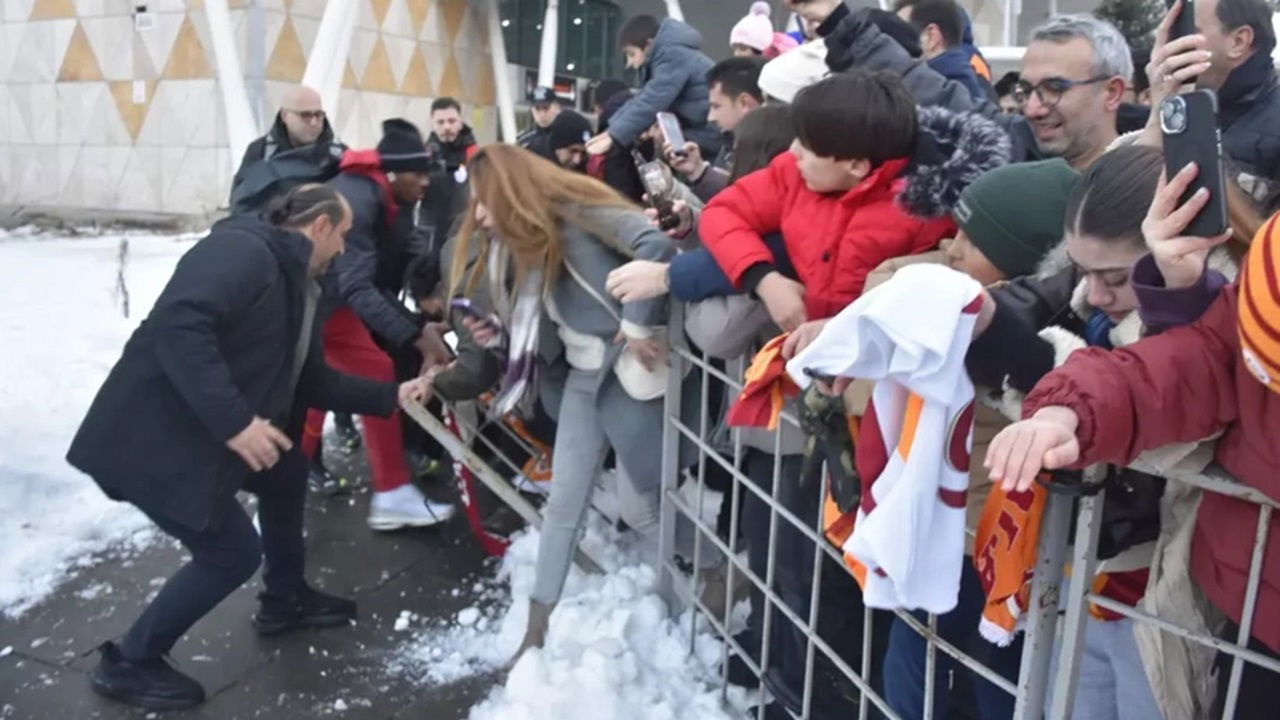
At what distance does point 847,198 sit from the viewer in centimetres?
244

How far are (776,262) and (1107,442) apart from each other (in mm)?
1248

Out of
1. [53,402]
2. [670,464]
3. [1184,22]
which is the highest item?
[1184,22]

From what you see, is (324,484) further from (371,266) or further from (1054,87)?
(1054,87)

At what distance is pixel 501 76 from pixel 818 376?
15038 mm

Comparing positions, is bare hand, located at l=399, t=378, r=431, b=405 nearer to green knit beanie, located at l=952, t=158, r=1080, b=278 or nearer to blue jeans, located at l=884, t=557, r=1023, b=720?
blue jeans, located at l=884, t=557, r=1023, b=720

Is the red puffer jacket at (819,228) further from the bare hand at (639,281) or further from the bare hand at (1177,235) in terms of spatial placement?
the bare hand at (1177,235)

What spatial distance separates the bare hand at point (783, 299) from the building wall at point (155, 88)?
11.8 m

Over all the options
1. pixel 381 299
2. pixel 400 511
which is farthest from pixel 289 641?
pixel 381 299

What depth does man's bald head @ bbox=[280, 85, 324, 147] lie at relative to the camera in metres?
5.09

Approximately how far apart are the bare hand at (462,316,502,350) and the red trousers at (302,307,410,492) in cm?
103

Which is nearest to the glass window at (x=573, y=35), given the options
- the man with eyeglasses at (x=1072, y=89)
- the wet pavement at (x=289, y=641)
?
the wet pavement at (x=289, y=641)

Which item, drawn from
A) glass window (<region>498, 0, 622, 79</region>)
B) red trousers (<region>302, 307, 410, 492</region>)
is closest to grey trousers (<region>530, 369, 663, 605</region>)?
red trousers (<region>302, 307, 410, 492</region>)

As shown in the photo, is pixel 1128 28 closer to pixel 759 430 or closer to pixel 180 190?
pixel 180 190

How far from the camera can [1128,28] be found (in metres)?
15.6
